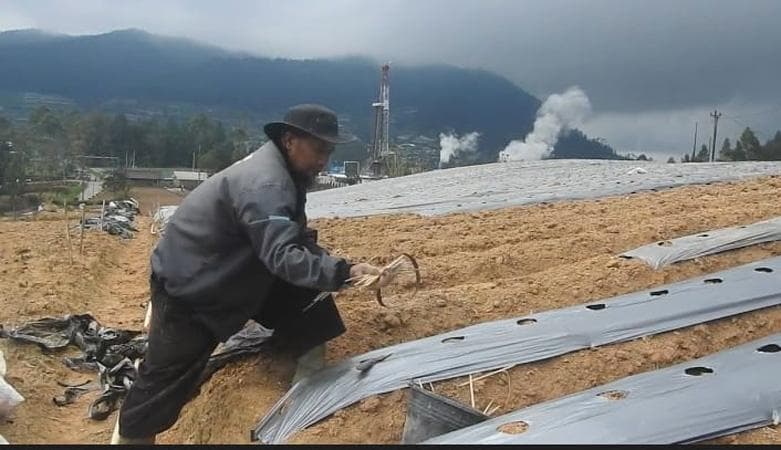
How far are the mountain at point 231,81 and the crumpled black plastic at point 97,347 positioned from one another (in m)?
94.6

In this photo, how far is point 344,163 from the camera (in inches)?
1282

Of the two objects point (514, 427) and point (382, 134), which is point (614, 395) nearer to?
point (514, 427)

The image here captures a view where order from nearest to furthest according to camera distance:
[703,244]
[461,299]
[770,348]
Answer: [770,348] → [461,299] → [703,244]

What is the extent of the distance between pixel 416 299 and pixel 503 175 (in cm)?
1116

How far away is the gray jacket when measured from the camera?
2631mm

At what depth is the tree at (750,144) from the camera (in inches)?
1309

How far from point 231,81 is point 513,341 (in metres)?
166

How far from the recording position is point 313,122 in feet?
9.29

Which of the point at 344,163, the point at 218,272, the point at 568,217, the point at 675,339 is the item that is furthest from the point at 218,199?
the point at 344,163

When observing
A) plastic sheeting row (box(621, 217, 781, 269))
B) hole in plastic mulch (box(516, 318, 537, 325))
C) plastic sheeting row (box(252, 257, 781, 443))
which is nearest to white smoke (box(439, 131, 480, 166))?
plastic sheeting row (box(621, 217, 781, 269))

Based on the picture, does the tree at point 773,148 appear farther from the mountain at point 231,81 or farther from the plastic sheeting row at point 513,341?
the mountain at point 231,81

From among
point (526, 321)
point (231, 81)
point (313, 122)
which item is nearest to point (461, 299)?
point (526, 321)

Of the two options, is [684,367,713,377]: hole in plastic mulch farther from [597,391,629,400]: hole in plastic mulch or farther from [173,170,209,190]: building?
[173,170,209,190]: building

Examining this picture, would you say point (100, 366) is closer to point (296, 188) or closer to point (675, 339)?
point (296, 188)
